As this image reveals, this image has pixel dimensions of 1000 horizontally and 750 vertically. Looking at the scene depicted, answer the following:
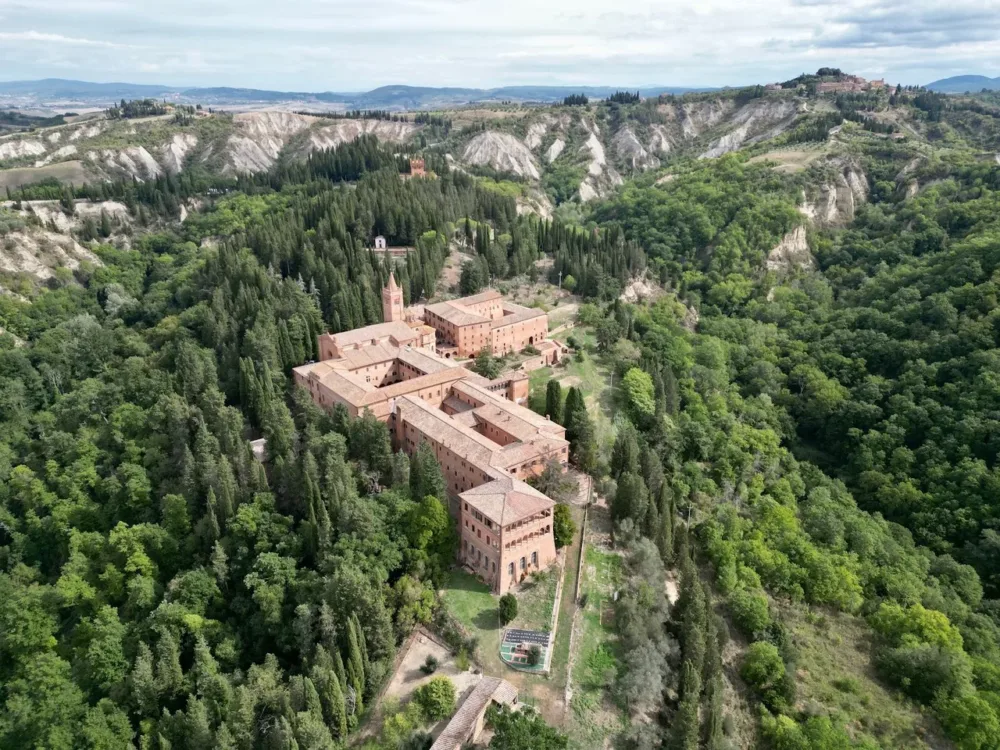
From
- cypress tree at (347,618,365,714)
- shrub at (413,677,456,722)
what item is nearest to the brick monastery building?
shrub at (413,677,456,722)

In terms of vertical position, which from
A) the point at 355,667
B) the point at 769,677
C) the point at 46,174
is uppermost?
the point at 46,174

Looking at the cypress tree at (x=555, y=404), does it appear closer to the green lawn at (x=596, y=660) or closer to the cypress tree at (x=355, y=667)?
the green lawn at (x=596, y=660)

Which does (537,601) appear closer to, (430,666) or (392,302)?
(430,666)

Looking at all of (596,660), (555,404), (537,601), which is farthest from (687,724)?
(555,404)

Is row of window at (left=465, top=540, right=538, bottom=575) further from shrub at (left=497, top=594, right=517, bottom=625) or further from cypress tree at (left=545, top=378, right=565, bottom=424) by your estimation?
cypress tree at (left=545, top=378, right=565, bottom=424)

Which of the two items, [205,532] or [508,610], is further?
[205,532]

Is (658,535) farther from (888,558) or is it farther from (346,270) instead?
(346,270)

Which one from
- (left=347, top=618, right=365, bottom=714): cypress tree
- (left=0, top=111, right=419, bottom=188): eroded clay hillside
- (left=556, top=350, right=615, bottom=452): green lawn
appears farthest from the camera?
(left=0, top=111, right=419, bottom=188): eroded clay hillside
